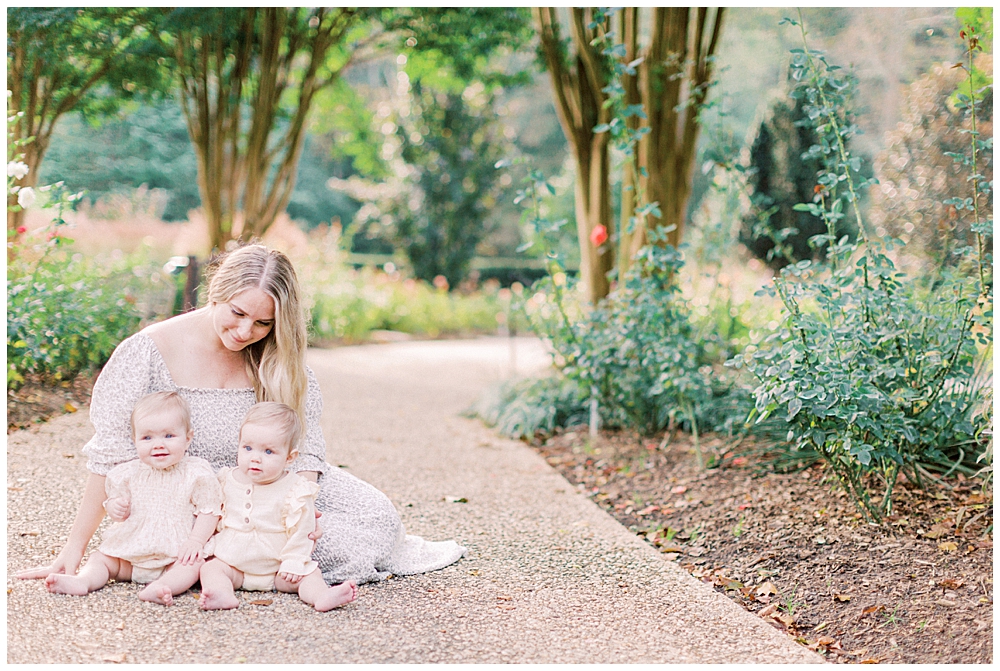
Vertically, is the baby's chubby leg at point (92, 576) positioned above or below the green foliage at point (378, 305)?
below

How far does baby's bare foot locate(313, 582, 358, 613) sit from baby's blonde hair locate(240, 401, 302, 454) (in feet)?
1.35

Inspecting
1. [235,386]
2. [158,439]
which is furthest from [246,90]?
[158,439]

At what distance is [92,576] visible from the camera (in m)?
2.20

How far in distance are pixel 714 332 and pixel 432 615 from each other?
8.33ft

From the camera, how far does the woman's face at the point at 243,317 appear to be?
2340 mm

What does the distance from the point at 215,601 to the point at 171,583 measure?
15 centimetres

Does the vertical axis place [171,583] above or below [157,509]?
below

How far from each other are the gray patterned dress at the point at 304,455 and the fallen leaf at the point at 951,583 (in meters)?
1.50

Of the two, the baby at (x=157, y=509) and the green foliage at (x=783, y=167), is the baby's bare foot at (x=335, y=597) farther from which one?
the green foliage at (x=783, y=167)

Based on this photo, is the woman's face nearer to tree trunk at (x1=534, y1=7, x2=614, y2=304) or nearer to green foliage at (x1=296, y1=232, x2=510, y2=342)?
tree trunk at (x1=534, y1=7, x2=614, y2=304)

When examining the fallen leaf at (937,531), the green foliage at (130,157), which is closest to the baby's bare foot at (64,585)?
the fallen leaf at (937,531)

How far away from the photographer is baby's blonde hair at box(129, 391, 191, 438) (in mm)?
2230

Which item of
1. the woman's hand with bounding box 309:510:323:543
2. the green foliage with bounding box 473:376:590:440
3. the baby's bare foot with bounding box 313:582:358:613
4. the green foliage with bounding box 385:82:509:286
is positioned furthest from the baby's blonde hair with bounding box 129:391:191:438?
the green foliage with bounding box 385:82:509:286

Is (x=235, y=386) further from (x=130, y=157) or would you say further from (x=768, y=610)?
(x=130, y=157)
